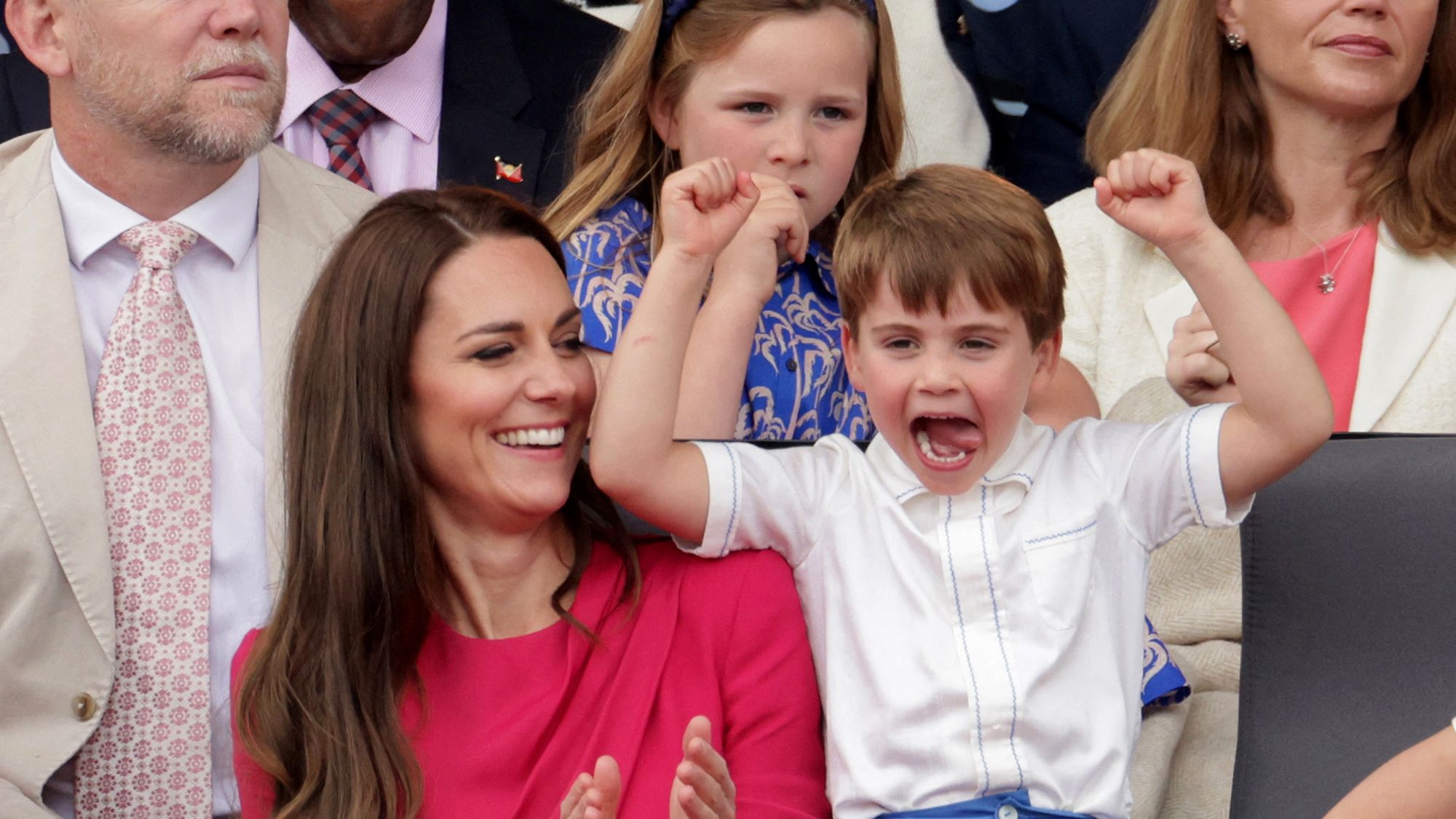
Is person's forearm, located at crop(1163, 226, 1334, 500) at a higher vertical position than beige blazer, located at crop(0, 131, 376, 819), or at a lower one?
higher

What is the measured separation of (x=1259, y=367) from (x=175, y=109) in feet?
4.24

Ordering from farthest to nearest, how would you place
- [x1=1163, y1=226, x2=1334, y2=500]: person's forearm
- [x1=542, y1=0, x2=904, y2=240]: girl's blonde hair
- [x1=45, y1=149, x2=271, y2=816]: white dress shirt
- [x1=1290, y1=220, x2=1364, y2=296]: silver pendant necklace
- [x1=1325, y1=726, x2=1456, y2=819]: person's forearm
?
[x1=1290, y1=220, x2=1364, y2=296]: silver pendant necklace < [x1=542, y1=0, x2=904, y2=240]: girl's blonde hair < [x1=45, y1=149, x2=271, y2=816]: white dress shirt < [x1=1163, y1=226, x2=1334, y2=500]: person's forearm < [x1=1325, y1=726, x2=1456, y2=819]: person's forearm

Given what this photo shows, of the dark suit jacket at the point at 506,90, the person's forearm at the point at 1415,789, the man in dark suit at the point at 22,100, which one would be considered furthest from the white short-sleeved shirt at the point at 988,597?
the man in dark suit at the point at 22,100

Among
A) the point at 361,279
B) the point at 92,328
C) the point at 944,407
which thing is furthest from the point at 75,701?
the point at 944,407

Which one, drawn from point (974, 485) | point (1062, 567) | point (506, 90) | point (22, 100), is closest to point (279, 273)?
point (506, 90)

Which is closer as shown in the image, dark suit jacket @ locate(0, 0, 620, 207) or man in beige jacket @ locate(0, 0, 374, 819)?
man in beige jacket @ locate(0, 0, 374, 819)

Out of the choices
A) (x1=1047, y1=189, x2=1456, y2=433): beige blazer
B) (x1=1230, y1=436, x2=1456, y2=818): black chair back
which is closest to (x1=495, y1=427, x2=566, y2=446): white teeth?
(x1=1230, y1=436, x2=1456, y2=818): black chair back

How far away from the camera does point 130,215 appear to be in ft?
7.37

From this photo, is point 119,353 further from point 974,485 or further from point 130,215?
point 974,485

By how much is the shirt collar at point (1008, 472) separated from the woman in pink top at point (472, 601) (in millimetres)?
148

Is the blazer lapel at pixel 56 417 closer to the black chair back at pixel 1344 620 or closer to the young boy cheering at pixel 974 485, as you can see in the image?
the young boy cheering at pixel 974 485

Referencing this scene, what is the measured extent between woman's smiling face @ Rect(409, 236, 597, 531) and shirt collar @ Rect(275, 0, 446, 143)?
3.28 ft

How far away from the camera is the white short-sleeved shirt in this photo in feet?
5.77

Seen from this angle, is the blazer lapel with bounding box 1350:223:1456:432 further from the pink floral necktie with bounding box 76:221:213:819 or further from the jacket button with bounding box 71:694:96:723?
the jacket button with bounding box 71:694:96:723
